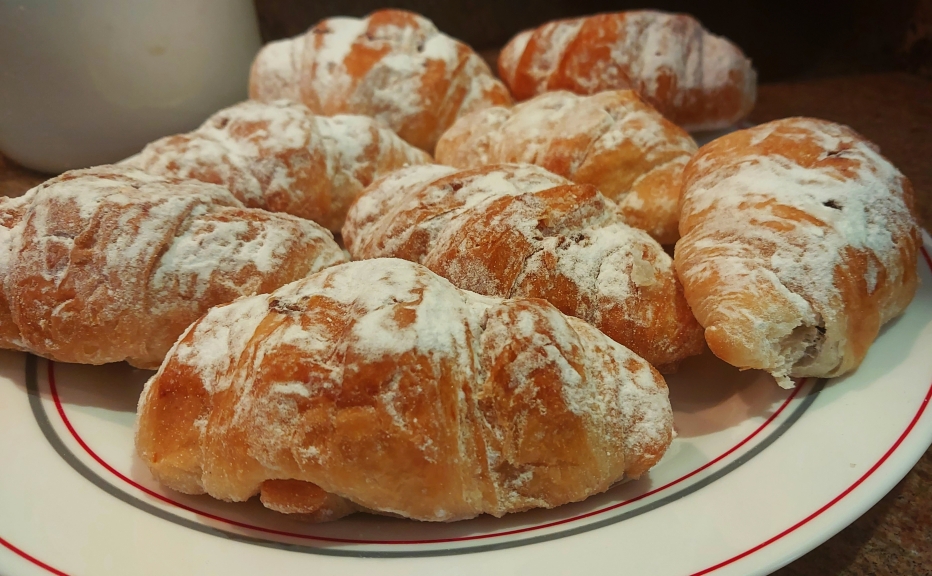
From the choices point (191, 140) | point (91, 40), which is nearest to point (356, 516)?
point (191, 140)

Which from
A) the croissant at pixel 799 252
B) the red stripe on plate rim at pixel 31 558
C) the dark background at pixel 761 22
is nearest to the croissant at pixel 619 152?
the croissant at pixel 799 252

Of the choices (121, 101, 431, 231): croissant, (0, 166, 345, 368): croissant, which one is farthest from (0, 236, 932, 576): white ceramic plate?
(121, 101, 431, 231): croissant

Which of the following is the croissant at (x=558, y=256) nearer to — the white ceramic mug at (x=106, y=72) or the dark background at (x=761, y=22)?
the white ceramic mug at (x=106, y=72)

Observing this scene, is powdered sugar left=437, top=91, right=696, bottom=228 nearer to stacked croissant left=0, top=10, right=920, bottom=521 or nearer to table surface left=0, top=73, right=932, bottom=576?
stacked croissant left=0, top=10, right=920, bottom=521

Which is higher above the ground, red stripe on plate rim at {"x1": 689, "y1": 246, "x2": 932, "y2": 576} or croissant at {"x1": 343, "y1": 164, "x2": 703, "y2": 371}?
croissant at {"x1": 343, "y1": 164, "x2": 703, "y2": 371}

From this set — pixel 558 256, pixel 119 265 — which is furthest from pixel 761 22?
pixel 119 265

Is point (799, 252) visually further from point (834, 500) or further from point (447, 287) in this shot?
point (447, 287)

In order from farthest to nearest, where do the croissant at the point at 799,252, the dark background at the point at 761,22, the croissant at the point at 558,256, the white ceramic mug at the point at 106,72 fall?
the dark background at the point at 761,22 < the white ceramic mug at the point at 106,72 < the croissant at the point at 558,256 < the croissant at the point at 799,252
